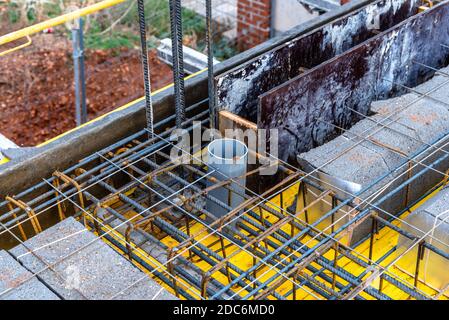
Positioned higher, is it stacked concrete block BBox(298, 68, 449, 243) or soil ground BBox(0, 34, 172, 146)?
stacked concrete block BBox(298, 68, 449, 243)

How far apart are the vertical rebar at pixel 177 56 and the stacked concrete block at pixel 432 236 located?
2.15m

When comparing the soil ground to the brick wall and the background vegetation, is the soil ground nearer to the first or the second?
the background vegetation

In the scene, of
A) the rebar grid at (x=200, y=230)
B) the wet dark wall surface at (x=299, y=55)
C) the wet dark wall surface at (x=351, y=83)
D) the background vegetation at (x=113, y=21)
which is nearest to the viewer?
the rebar grid at (x=200, y=230)

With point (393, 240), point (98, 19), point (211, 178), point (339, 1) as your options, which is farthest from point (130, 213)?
point (98, 19)

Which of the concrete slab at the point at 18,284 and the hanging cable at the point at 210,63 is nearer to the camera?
the concrete slab at the point at 18,284

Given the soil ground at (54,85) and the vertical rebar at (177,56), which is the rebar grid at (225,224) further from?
the soil ground at (54,85)

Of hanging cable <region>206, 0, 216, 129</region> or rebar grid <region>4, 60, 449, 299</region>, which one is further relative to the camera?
hanging cable <region>206, 0, 216, 129</region>

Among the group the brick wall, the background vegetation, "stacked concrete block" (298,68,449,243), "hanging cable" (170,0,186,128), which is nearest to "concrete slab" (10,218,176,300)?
"hanging cable" (170,0,186,128)

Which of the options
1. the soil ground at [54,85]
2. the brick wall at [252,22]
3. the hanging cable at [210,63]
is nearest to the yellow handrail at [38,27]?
the hanging cable at [210,63]

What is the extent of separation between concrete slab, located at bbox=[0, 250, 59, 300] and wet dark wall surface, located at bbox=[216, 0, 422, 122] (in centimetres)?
242

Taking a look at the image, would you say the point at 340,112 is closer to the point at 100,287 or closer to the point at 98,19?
the point at 100,287

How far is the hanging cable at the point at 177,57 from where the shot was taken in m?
5.76

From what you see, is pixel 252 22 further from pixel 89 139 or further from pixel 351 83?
A: pixel 89 139

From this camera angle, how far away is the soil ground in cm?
1180
